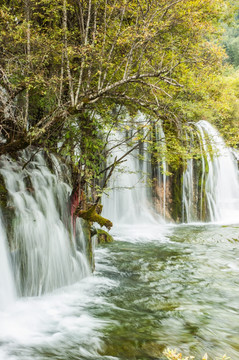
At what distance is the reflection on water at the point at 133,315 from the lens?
375 centimetres

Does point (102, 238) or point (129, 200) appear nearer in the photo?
point (102, 238)

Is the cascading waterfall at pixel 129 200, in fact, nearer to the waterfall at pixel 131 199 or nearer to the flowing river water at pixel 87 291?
the waterfall at pixel 131 199

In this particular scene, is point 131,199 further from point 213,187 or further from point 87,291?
point 87,291

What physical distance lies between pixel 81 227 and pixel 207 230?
27.2ft

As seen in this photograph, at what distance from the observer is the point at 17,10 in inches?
273

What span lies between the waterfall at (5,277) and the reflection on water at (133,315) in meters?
0.16

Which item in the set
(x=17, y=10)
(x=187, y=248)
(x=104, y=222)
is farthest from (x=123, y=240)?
(x=17, y=10)

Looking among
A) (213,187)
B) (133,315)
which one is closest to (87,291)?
(133,315)

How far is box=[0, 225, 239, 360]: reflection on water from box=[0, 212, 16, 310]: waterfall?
16cm

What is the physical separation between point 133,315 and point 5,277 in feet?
6.61

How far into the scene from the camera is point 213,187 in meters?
18.1

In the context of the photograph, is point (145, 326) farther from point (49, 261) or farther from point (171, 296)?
point (49, 261)

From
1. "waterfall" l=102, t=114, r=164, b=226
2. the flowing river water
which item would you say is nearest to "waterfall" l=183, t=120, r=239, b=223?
"waterfall" l=102, t=114, r=164, b=226

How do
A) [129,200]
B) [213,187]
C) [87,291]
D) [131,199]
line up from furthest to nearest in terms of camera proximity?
[213,187]
[131,199]
[129,200]
[87,291]
